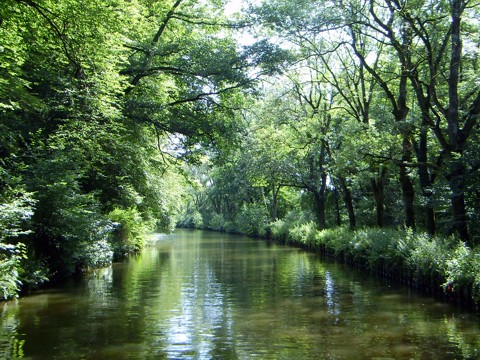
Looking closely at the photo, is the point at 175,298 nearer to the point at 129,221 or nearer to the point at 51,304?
the point at 51,304

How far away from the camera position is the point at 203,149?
21.0 metres

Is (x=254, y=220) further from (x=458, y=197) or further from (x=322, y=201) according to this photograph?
(x=458, y=197)

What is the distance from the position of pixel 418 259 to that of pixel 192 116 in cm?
1103

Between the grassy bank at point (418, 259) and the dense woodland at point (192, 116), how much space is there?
0.07 meters

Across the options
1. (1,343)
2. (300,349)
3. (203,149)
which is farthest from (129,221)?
(300,349)

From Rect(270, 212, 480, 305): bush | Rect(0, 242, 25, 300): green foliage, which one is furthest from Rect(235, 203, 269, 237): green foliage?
Rect(0, 242, 25, 300): green foliage

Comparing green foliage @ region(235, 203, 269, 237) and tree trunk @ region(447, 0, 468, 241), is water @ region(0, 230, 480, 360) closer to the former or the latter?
tree trunk @ region(447, 0, 468, 241)

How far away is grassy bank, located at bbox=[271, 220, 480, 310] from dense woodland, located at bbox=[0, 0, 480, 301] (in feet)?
0.23

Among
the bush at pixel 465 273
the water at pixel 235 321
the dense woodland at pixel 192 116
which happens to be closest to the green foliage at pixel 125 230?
the dense woodland at pixel 192 116

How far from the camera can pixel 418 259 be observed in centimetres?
1388

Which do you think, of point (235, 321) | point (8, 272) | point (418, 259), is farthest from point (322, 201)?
point (8, 272)

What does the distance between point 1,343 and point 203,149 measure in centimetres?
1373

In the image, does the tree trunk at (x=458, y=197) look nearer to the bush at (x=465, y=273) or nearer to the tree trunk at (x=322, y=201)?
the bush at (x=465, y=273)

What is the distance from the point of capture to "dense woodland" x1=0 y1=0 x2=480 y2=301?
12.4m
